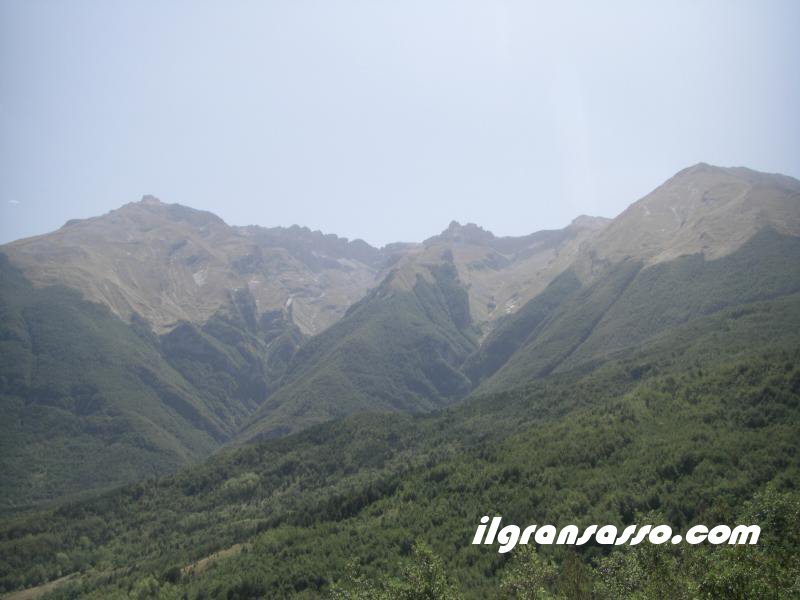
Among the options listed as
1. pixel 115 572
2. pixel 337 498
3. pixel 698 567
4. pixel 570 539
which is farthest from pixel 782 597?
pixel 115 572

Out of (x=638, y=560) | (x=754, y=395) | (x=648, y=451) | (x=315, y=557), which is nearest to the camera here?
(x=638, y=560)

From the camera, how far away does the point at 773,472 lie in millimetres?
137000

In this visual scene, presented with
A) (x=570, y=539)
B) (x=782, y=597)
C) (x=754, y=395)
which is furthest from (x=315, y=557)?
(x=754, y=395)

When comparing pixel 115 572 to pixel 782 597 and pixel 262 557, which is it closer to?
pixel 262 557

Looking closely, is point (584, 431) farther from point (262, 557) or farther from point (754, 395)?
point (262, 557)

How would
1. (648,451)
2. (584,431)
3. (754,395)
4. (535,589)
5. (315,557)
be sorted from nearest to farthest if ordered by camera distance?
(535,589) < (315,557) < (648,451) < (754,395) < (584,431)

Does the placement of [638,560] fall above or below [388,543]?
above

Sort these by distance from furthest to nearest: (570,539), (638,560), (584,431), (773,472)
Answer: (584,431) → (773,472) → (570,539) → (638,560)

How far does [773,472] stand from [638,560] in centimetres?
9499

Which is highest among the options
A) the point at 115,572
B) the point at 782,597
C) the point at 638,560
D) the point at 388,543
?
the point at 782,597

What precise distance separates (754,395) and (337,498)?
5429 inches

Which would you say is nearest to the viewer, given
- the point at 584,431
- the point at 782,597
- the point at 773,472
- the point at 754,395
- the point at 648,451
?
the point at 782,597

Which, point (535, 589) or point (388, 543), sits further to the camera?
point (388, 543)

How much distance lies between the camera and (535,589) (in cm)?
5903
